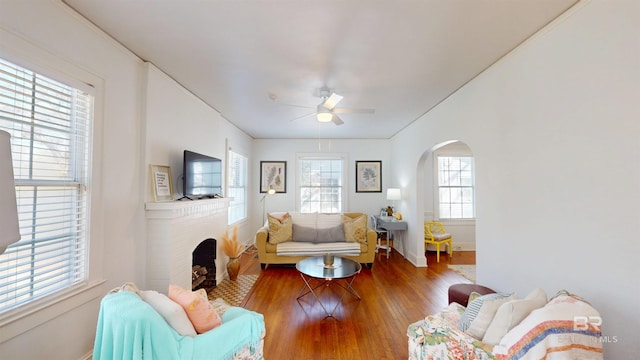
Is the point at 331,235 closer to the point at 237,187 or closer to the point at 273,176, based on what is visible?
the point at 237,187

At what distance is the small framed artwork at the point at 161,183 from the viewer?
2.55 m

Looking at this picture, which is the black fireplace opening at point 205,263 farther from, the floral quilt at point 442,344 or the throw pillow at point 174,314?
the floral quilt at point 442,344

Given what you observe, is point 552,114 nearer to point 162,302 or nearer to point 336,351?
point 336,351

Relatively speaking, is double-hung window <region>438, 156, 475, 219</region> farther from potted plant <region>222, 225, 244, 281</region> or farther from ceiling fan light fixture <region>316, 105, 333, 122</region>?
potted plant <region>222, 225, 244, 281</region>

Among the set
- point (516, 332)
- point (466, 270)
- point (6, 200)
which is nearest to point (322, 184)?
point (466, 270)

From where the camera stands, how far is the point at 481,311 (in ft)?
5.24

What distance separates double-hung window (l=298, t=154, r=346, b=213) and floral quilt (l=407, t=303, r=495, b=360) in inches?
186

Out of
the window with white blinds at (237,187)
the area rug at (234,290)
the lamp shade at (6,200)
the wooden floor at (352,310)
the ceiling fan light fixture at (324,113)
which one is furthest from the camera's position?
the window with white blinds at (237,187)

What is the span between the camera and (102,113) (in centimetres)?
202

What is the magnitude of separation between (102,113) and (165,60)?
32.2 inches

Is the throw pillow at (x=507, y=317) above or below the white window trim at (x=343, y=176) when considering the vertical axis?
below

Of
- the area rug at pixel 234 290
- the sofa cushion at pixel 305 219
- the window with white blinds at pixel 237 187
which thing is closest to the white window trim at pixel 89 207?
the area rug at pixel 234 290

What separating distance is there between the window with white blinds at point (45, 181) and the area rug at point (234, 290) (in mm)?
1671

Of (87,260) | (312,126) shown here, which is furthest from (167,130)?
(312,126)
